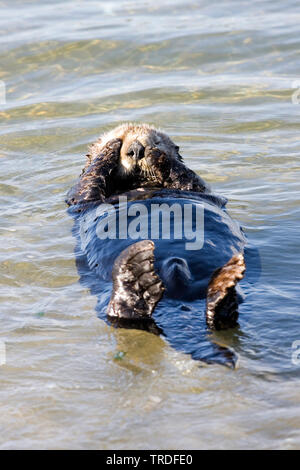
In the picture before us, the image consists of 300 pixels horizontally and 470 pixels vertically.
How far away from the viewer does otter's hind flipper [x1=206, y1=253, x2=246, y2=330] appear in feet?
10.2

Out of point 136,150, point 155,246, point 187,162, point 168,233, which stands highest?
point 187,162

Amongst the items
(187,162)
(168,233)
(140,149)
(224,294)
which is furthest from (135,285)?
(187,162)

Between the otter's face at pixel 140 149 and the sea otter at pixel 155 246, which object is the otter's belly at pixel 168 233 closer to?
the sea otter at pixel 155 246

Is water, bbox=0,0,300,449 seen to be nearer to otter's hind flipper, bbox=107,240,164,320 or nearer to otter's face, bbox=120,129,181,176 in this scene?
otter's hind flipper, bbox=107,240,164,320

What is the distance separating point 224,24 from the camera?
32.5 ft

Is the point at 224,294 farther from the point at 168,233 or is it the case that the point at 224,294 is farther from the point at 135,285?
the point at 168,233

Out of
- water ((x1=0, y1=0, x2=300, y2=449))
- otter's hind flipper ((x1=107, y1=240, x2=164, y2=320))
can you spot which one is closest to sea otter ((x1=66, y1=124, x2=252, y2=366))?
otter's hind flipper ((x1=107, y1=240, x2=164, y2=320))

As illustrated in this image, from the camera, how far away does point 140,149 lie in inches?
190

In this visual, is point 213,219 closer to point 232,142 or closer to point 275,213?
point 275,213

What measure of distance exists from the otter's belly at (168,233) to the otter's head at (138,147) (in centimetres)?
64

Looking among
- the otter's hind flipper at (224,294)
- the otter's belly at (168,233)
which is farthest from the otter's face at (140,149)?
the otter's hind flipper at (224,294)

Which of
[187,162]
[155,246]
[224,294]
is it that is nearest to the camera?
[224,294]

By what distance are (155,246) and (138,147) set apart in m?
1.38
